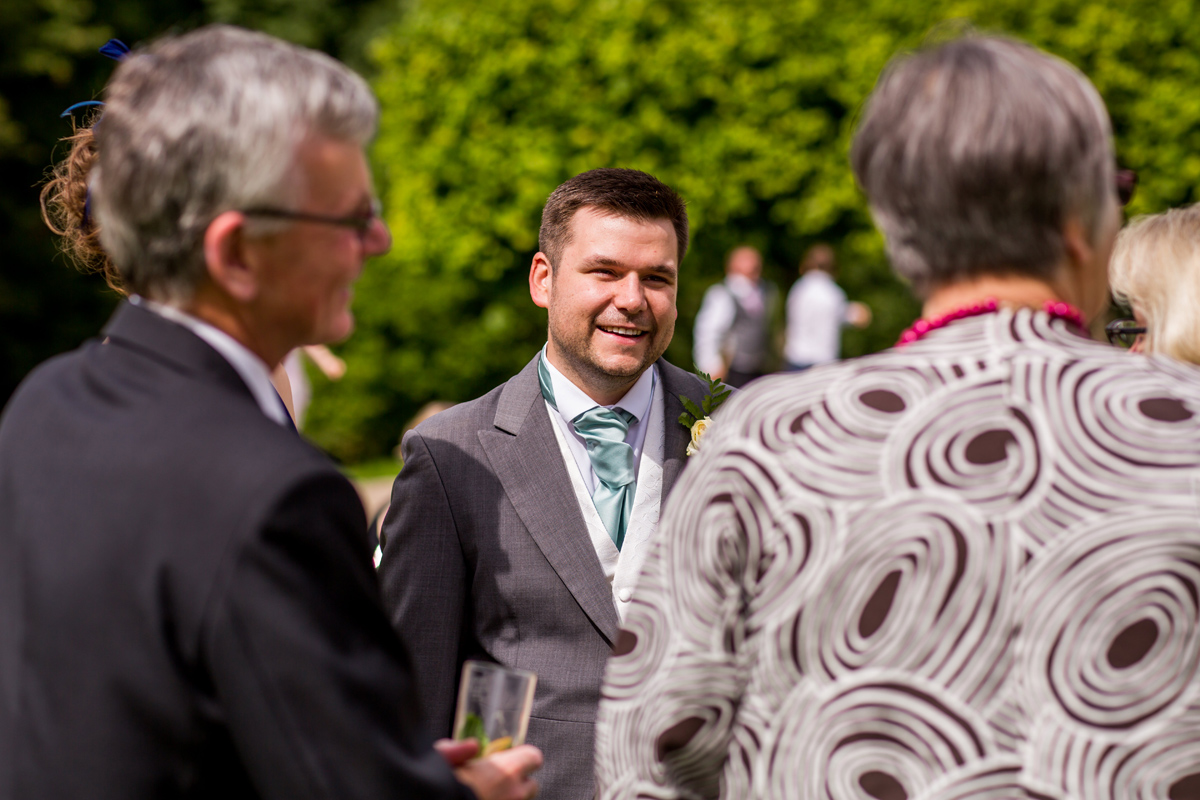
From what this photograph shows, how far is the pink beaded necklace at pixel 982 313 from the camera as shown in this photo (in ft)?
5.22

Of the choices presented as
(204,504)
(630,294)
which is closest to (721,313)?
(630,294)

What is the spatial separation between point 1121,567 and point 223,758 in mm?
1114

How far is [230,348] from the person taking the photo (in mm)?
1625

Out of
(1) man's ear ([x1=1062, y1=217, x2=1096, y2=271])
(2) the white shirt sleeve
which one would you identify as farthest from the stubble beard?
(2) the white shirt sleeve

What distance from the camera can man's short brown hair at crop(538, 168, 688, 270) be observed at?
317cm

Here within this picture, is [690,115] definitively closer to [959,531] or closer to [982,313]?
[982,313]

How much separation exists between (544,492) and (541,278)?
0.70 metres

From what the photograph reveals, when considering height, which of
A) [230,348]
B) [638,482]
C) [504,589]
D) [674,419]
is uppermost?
[230,348]

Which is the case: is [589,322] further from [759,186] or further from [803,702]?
[759,186]

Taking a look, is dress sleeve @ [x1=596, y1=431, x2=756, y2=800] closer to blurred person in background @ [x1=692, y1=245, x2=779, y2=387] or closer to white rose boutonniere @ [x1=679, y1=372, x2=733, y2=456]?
white rose boutonniere @ [x1=679, y1=372, x2=733, y2=456]

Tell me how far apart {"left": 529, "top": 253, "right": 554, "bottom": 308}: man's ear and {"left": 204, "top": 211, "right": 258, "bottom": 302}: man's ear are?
5.63ft

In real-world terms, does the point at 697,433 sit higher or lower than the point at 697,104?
lower

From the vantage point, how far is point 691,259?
1352cm

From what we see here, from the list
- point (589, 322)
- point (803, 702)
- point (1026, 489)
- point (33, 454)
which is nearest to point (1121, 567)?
point (1026, 489)
